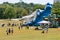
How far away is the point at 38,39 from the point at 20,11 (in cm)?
12467

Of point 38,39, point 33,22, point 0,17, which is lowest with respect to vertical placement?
point 0,17

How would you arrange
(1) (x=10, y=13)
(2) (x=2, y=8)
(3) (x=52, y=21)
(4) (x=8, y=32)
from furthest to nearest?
(2) (x=2, y=8) < (1) (x=10, y=13) < (3) (x=52, y=21) < (4) (x=8, y=32)

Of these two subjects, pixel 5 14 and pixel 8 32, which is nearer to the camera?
pixel 8 32

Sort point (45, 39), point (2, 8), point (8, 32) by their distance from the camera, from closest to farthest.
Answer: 1. point (45, 39)
2. point (8, 32)
3. point (2, 8)

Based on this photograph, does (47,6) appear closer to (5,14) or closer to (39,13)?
(39,13)

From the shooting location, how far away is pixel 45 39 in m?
34.0

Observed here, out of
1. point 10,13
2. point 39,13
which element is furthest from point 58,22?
point 10,13

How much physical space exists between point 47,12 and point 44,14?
996 millimetres

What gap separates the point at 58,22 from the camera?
67.7 m

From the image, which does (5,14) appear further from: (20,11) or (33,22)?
(33,22)

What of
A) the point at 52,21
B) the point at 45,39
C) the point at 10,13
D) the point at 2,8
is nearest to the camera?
the point at 45,39

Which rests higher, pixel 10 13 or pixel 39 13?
pixel 39 13

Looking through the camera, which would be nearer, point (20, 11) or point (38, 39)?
point (38, 39)

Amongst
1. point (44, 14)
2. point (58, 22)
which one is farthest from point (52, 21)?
point (44, 14)
